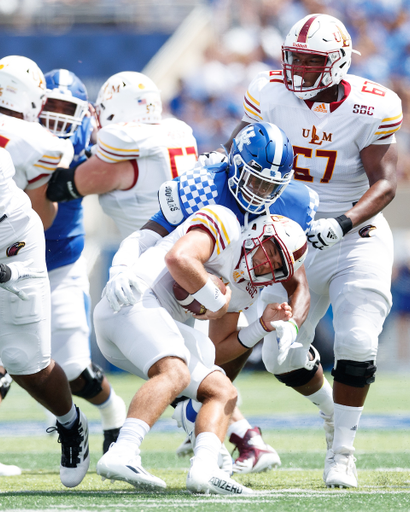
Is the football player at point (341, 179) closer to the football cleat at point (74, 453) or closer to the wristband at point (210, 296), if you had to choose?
the wristband at point (210, 296)

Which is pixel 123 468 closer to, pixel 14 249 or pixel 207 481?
pixel 207 481

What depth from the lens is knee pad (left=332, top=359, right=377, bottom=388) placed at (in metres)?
3.44

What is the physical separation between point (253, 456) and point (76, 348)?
1.13 m

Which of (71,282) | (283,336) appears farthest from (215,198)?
(71,282)

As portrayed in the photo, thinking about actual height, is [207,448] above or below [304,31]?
below

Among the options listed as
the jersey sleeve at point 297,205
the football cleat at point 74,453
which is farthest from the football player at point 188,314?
the football cleat at point 74,453

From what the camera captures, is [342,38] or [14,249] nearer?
[14,249]

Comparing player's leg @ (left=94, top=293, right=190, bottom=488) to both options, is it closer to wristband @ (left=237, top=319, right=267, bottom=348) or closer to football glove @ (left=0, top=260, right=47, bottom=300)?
football glove @ (left=0, top=260, right=47, bottom=300)

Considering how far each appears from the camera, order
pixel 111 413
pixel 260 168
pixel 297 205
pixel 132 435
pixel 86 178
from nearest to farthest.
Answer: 1. pixel 132 435
2. pixel 260 168
3. pixel 297 205
4. pixel 86 178
5. pixel 111 413

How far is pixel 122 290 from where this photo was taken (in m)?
2.90

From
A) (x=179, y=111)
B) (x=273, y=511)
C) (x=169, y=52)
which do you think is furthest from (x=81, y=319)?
(x=169, y=52)

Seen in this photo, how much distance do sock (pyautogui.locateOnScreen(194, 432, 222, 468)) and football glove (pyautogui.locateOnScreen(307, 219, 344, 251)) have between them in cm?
103

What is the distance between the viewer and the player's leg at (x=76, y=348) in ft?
14.2

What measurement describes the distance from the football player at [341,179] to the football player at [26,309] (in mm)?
1073
